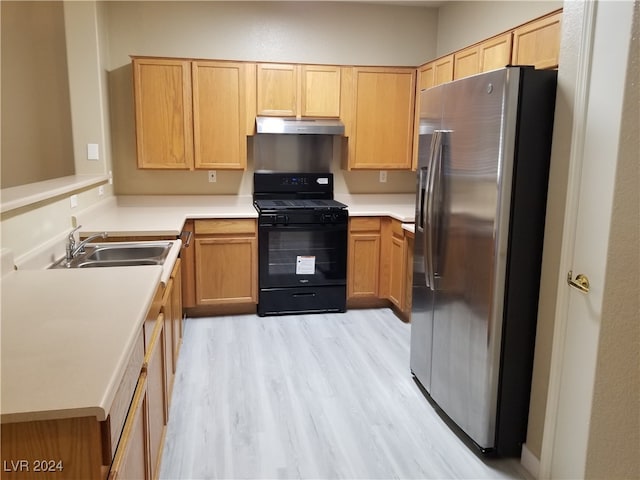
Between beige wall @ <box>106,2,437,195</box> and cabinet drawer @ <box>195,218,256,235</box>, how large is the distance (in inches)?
25.3

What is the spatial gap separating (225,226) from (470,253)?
88.2 inches

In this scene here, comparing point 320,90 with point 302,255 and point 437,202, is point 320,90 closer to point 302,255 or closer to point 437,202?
point 302,255

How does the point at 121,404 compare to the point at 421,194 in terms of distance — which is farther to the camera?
the point at 421,194

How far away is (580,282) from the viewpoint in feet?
6.27

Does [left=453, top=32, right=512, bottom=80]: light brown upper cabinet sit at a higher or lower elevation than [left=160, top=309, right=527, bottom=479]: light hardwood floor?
higher

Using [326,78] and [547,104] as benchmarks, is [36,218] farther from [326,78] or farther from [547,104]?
[326,78]

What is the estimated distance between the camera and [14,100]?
154 inches

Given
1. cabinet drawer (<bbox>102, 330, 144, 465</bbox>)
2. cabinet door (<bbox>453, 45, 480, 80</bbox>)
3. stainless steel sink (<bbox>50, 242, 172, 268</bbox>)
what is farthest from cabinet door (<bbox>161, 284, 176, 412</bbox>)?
cabinet door (<bbox>453, 45, 480, 80</bbox>)

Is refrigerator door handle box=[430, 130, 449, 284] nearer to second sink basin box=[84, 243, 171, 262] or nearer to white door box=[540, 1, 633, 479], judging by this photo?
white door box=[540, 1, 633, 479]

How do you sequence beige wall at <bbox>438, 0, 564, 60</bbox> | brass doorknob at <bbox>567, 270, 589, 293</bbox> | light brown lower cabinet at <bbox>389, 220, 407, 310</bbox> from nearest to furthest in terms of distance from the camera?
1. brass doorknob at <bbox>567, 270, 589, 293</bbox>
2. beige wall at <bbox>438, 0, 564, 60</bbox>
3. light brown lower cabinet at <bbox>389, 220, 407, 310</bbox>

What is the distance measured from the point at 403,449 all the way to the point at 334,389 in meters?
0.67

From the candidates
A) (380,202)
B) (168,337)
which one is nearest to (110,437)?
(168,337)

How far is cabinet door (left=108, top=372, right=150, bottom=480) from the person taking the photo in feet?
3.90

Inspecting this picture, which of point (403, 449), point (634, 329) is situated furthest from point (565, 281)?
point (634, 329)
